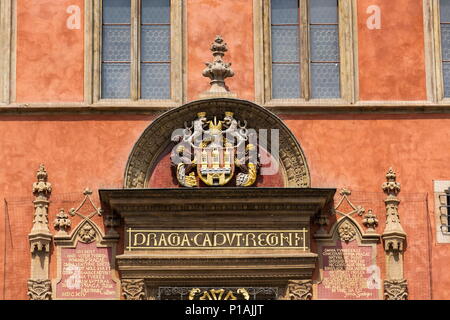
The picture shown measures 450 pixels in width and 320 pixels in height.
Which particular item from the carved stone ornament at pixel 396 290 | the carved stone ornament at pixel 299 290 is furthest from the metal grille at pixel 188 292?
the carved stone ornament at pixel 396 290

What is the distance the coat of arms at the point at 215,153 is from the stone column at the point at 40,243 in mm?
2174

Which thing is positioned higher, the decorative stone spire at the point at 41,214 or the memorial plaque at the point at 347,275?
the decorative stone spire at the point at 41,214

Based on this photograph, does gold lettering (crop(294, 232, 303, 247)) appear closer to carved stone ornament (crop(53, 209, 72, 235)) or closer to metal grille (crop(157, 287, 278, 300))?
metal grille (crop(157, 287, 278, 300))

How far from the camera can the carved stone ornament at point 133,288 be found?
28.2m

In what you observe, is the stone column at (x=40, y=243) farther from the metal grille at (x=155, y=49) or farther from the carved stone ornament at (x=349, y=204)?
the carved stone ornament at (x=349, y=204)

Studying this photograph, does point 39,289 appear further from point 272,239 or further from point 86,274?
point 272,239

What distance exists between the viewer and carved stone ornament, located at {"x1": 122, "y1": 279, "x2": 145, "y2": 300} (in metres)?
28.2

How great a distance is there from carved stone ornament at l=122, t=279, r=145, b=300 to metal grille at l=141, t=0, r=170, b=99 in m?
3.22

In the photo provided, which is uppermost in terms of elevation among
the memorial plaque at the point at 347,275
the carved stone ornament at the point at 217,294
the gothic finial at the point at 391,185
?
the gothic finial at the point at 391,185

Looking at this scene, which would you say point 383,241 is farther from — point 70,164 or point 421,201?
point 70,164

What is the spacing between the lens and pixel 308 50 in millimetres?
29672

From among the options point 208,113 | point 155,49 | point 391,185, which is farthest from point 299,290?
point 155,49
